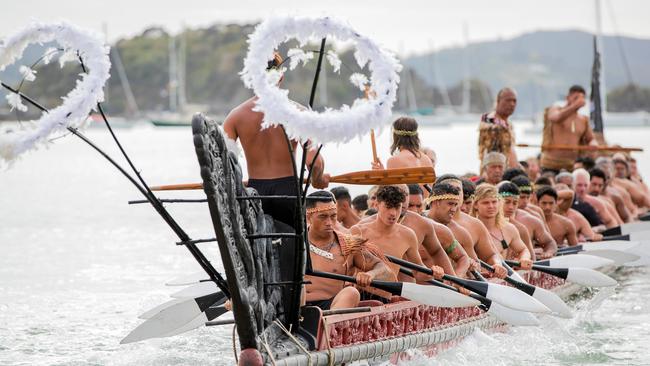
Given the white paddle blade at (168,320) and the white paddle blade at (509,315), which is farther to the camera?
the white paddle blade at (509,315)

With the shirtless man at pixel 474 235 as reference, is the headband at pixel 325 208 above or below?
above

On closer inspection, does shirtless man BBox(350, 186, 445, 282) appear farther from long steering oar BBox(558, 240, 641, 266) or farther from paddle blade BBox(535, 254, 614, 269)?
long steering oar BBox(558, 240, 641, 266)

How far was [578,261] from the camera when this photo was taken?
14133mm

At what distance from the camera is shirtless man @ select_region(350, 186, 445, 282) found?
34.0ft

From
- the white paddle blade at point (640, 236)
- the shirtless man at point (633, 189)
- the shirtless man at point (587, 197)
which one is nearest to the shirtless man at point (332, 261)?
the white paddle blade at point (640, 236)

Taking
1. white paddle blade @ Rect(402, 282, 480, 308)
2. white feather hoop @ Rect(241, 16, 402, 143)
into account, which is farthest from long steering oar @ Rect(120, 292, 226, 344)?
white feather hoop @ Rect(241, 16, 402, 143)

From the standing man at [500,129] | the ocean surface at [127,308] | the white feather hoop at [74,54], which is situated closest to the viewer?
the white feather hoop at [74,54]

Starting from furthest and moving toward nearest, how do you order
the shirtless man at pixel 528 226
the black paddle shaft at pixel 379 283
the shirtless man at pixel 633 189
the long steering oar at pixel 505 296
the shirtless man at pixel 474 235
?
the shirtless man at pixel 633 189 → the shirtless man at pixel 528 226 → the shirtless man at pixel 474 235 → the long steering oar at pixel 505 296 → the black paddle shaft at pixel 379 283

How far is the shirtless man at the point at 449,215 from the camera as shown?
11.6m

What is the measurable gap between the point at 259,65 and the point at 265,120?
37cm

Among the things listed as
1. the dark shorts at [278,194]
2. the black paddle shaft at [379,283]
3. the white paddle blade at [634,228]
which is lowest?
the white paddle blade at [634,228]

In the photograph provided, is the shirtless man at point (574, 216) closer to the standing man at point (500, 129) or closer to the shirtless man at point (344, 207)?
the standing man at point (500, 129)

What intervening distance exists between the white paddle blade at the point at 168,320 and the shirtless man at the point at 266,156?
5.53ft

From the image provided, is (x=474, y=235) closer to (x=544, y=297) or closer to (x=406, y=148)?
(x=544, y=297)
